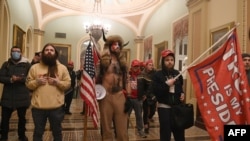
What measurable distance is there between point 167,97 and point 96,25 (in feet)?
31.3

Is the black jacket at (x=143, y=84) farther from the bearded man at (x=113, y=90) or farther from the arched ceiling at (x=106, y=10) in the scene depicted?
the arched ceiling at (x=106, y=10)

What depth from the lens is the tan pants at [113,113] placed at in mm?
3342

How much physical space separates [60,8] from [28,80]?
35.2 feet

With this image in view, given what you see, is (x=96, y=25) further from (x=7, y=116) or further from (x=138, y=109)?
(x=7, y=116)

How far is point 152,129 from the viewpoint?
6145mm

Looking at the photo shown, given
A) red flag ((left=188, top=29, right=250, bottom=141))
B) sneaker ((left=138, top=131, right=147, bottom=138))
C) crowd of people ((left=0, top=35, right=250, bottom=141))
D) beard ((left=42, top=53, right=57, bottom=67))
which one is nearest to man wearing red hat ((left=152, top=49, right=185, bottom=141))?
crowd of people ((left=0, top=35, right=250, bottom=141))

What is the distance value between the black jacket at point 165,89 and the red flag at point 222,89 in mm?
386

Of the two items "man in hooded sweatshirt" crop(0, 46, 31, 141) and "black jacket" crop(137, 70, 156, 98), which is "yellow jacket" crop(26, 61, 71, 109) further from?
"black jacket" crop(137, 70, 156, 98)

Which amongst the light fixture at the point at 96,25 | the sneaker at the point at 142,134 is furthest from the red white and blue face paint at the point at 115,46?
the light fixture at the point at 96,25

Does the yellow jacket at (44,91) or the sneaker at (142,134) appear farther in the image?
the sneaker at (142,134)

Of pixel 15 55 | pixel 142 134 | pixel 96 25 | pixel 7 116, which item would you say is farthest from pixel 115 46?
pixel 96 25

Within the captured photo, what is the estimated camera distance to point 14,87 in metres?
4.27

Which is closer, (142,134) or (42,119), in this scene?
(42,119)

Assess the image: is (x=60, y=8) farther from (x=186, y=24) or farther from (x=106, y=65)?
(x=106, y=65)
